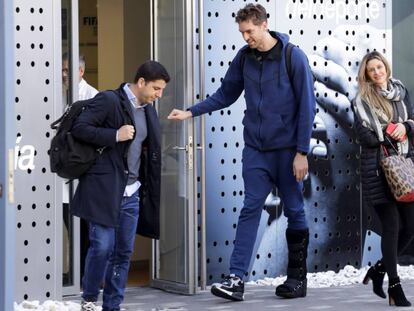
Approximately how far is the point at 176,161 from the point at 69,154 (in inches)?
87.5

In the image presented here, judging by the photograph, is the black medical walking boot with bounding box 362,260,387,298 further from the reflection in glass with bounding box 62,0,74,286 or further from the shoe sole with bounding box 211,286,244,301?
the reflection in glass with bounding box 62,0,74,286

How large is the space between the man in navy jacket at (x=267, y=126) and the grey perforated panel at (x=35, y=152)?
1.05m

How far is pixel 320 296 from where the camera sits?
10117mm

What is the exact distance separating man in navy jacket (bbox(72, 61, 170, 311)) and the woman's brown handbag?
174cm

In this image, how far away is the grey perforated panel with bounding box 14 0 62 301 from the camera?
9.38m

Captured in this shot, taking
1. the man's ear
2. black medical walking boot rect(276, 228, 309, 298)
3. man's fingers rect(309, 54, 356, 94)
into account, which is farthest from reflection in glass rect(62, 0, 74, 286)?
man's fingers rect(309, 54, 356, 94)

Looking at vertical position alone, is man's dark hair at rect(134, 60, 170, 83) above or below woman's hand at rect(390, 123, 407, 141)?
above

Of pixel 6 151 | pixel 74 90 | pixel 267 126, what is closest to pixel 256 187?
pixel 267 126

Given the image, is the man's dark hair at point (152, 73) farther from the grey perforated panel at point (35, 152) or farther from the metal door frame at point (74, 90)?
the metal door frame at point (74, 90)

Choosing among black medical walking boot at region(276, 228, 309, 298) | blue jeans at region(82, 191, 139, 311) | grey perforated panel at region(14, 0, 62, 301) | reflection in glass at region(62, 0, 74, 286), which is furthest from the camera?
black medical walking boot at region(276, 228, 309, 298)

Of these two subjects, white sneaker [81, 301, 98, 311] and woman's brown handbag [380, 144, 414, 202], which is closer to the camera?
white sneaker [81, 301, 98, 311]

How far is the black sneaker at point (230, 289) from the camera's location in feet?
31.4

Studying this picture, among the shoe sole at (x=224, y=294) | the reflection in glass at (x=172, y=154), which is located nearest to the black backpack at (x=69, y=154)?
the shoe sole at (x=224, y=294)

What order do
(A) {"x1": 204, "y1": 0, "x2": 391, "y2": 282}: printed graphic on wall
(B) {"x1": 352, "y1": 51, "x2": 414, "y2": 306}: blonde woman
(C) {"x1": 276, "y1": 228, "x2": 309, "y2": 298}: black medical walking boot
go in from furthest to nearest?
1. (A) {"x1": 204, "y1": 0, "x2": 391, "y2": 282}: printed graphic on wall
2. (C) {"x1": 276, "y1": 228, "x2": 309, "y2": 298}: black medical walking boot
3. (B) {"x1": 352, "y1": 51, "x2": 414, "y2": 306}: blonde woman
